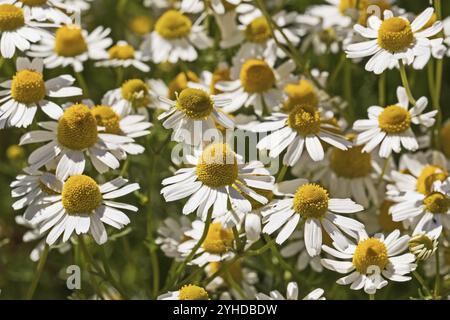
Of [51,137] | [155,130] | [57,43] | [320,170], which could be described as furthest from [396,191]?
[57,43]

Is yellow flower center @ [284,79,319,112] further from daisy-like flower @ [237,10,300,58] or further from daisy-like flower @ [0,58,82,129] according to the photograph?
daisy-like flower @ [0,58,82,129]

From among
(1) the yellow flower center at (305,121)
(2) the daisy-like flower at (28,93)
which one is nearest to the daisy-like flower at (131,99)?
(2) the daisy-like flower at (28,93)

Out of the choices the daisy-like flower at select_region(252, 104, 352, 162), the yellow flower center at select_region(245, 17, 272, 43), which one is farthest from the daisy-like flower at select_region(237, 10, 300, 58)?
the daisy-like flower at select_region(252, 104, 352, 162)

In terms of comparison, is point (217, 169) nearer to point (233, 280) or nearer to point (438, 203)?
point (233, 280)

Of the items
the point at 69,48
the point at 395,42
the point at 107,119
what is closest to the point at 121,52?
the point at 69,48

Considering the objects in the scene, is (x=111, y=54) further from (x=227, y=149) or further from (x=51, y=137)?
(x=227, y=149)

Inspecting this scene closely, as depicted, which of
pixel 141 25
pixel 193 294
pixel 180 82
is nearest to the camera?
pixel 193 294

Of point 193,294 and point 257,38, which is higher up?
point 257,38

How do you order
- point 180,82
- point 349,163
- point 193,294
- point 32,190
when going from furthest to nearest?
point 180,82
point 349,163
point 32,190
point 193,294
